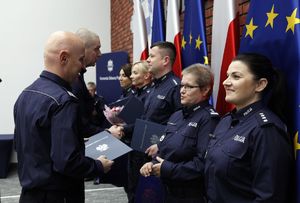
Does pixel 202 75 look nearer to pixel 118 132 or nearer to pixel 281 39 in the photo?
pixel 281 39

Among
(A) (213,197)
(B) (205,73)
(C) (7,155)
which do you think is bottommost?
(C) (7,155)

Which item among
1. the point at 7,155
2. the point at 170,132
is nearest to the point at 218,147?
the point at 170,132

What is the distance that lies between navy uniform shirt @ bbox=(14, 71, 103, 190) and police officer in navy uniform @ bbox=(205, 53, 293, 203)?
24.1 inches

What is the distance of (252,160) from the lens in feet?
5.12

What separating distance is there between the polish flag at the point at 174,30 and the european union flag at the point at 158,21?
26 centimetres

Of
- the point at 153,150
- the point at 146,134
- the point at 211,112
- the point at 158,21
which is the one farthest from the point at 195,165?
the point at 158,21

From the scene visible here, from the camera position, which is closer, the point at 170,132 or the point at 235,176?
the point at 235,176

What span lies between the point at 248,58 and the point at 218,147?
42cm

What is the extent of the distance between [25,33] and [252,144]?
20.2ft

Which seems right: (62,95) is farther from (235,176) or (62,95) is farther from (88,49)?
(88,49)

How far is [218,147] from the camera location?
5.60ft

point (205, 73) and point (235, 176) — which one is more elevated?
point (205, 73)

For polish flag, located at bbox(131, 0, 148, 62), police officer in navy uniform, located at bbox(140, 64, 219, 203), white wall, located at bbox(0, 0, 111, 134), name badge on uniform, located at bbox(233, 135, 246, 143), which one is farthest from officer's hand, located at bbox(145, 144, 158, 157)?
white wall, located at bbox(0, 0, 111, 134)

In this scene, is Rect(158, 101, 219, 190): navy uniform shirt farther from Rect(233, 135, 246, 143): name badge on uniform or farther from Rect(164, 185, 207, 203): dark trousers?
Rect(233, 135, 246, 143): name badge on uniform
